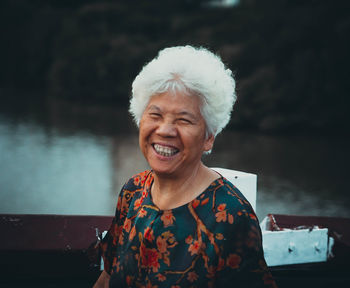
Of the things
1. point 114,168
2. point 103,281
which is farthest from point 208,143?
point 114,168

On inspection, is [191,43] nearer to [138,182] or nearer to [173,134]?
[138,182]

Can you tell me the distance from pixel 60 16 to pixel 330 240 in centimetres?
1303

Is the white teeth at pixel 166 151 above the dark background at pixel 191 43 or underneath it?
underneath

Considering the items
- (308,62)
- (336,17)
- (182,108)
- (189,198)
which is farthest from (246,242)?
(336,17)

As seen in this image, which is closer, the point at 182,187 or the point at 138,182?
the point at 182,187

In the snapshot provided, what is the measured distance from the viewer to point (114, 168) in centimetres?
524

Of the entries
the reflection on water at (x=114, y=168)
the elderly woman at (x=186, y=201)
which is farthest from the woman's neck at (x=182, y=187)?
the reflection on water at (x=114, y=168)

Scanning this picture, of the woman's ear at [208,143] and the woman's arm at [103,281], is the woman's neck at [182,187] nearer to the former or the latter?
the woman's ear at [208,143]

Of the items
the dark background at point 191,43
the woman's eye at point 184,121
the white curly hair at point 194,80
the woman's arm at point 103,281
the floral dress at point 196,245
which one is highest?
the dark background at point 191,43

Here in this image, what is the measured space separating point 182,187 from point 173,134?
0.15m

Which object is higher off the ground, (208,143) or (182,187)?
(208,143)

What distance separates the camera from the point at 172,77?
1.01 metres

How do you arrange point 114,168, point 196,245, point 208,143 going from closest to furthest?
point 196,245, point 208,143, point 114,168

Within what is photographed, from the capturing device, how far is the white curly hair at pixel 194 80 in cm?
100
